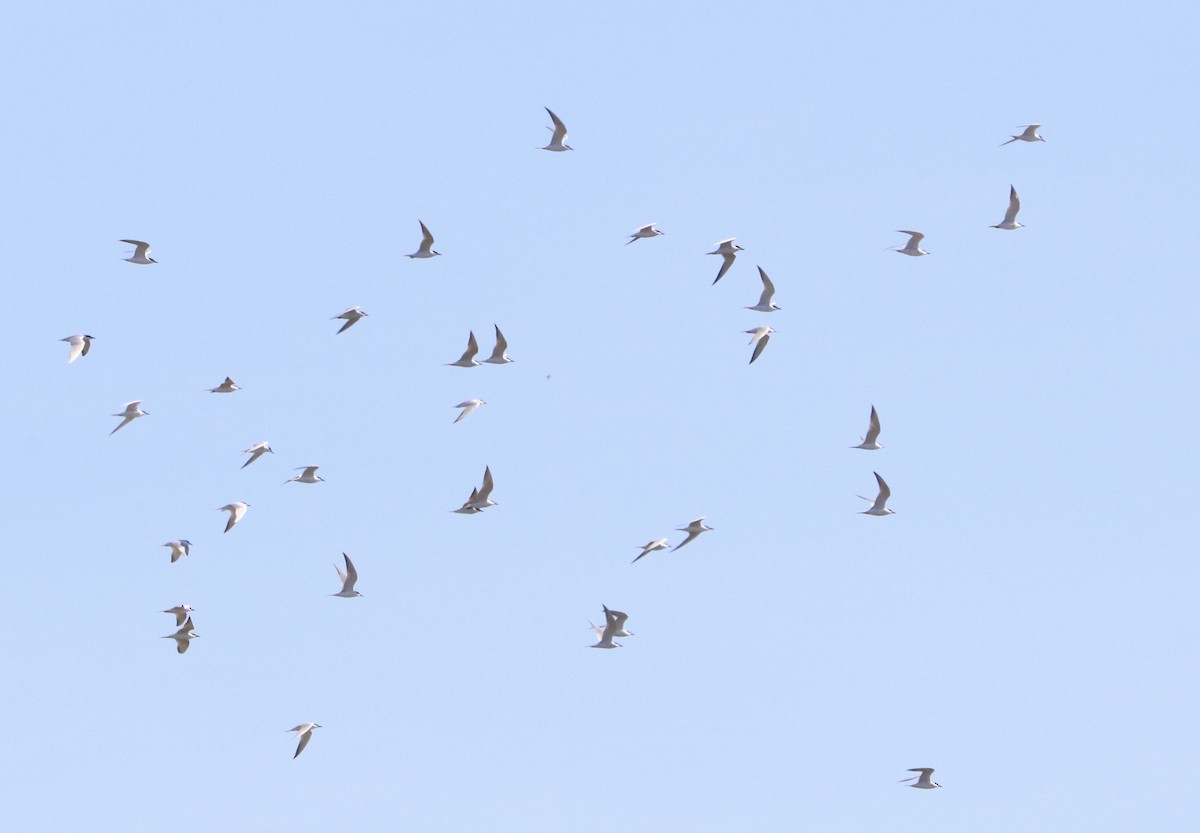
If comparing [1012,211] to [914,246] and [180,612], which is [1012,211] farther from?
[180,612]

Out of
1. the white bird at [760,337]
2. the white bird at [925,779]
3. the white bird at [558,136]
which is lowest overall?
the white bird at [925,779]

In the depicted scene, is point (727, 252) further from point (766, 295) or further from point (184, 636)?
point (184, 636)

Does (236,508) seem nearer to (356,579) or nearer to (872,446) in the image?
Result: (356,579)

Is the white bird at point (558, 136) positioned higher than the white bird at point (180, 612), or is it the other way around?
the white bird at point (558, 136)

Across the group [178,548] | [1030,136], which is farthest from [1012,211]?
[178,548]

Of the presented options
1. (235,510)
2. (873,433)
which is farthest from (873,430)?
(235,510)

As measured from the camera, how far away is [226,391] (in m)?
44.5

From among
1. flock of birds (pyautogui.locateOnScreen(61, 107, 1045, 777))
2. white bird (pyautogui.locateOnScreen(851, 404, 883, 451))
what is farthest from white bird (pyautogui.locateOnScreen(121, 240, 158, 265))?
white bird (pyautogui.locateOnScreen(851, 404, 883, 451))

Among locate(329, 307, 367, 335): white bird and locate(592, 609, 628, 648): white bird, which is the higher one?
locate(329, 307, 367, 335): white bird

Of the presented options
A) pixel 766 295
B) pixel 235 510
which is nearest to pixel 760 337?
pixel 766 295

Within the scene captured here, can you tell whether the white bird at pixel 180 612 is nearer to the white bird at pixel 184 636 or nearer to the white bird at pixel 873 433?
the white bird at pixel 184 636

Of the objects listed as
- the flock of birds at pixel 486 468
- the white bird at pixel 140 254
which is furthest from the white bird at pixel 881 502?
the white bird at pixel 140 254

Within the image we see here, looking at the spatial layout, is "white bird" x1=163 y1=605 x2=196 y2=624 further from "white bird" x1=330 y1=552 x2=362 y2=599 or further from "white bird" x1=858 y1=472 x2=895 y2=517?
"white bird" x1=858 y1=472 x2=895 y2=517

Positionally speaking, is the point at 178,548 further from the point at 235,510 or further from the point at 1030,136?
the point at 1030,136
